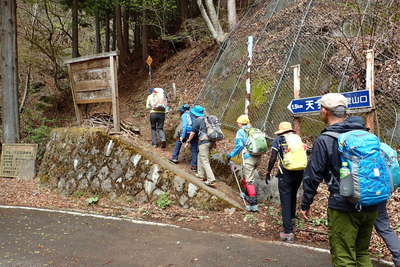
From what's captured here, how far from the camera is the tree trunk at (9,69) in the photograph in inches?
412

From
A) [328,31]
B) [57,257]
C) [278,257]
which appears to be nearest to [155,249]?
[57,257]

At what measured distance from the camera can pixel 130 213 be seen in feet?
22.2


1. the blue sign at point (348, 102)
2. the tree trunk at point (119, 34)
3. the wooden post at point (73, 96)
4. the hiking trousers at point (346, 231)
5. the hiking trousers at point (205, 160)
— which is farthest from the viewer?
the tree trunk at point (119, 34)

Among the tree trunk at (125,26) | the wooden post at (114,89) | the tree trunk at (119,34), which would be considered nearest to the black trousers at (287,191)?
the wooden post at (114,89)

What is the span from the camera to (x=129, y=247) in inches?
193

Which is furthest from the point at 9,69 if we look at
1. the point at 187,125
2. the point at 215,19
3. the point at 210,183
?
the point at 210,183

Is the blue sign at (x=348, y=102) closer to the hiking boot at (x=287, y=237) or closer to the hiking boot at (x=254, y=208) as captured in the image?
the hiking boot at (x=254, y=208)

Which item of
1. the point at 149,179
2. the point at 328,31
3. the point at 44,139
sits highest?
the point at 328,31

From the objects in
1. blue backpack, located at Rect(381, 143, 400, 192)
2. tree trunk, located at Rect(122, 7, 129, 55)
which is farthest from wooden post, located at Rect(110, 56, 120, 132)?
tree trunk, located at Rect(122, 7, 129, 55)

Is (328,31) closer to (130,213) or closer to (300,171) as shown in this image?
(300,171)

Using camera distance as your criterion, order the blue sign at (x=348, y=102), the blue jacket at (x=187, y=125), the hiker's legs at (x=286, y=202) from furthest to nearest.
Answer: the blue jacket at (x=187, y=125) → the hiker's legs at (x=286, y=202) → the blue sign at (x=348, y=102)

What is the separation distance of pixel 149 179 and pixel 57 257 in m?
3.05

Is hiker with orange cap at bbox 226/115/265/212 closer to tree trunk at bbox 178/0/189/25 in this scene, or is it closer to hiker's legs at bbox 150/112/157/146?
hiker's legs at bbox 150/112/157/146

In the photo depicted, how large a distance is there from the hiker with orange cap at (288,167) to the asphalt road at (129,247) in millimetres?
415
